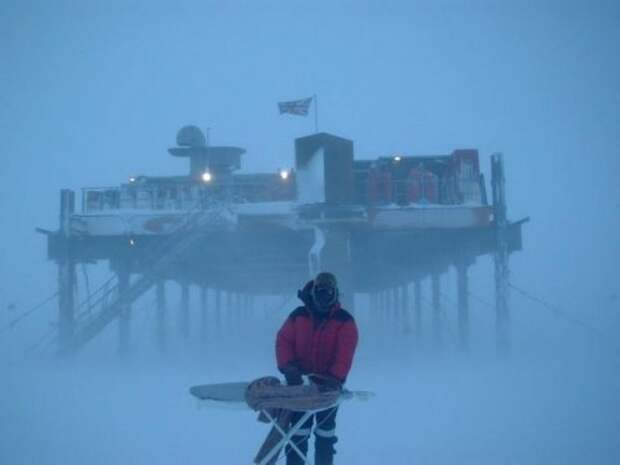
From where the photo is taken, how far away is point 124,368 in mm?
21922

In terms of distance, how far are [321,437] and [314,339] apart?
1054 mm

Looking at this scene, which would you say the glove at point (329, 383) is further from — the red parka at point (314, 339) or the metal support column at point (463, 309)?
the metal support column at point (463, 309)

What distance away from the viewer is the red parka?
608cm

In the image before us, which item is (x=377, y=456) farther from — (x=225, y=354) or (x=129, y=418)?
(x=225, y=354)

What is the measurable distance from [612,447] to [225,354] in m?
19.5

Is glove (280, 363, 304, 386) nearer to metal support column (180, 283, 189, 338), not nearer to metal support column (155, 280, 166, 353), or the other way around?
metal support column (155, 280, 166, 353)

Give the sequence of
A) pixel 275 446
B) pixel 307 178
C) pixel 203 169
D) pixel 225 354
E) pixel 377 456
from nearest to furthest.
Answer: pixel 275 446 < pixel 377 456 < pixel 307 178 < pixel 225 354 < pixel 203 169

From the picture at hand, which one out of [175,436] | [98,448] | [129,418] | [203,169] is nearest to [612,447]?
[175,436]

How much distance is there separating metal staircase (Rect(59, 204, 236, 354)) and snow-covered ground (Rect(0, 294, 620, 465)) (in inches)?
48.2

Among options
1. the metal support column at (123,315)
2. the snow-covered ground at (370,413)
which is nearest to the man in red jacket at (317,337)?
the snow-covered ground at (370,413)

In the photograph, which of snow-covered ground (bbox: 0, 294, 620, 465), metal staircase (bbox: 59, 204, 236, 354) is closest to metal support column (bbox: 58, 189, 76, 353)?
metal staircase (bbox: 59, 204, 236, 354)

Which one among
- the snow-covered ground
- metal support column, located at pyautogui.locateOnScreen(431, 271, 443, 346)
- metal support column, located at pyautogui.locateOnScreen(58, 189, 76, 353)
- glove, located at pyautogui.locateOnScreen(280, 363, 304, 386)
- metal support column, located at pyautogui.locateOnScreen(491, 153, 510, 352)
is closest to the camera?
glove, located at pyautogui.locateOnScreen(280, 363, 304, 386)

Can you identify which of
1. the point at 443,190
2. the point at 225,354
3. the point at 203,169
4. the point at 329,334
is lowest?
the point at 225,354

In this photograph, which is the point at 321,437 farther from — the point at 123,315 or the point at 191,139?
the point at 191,139
